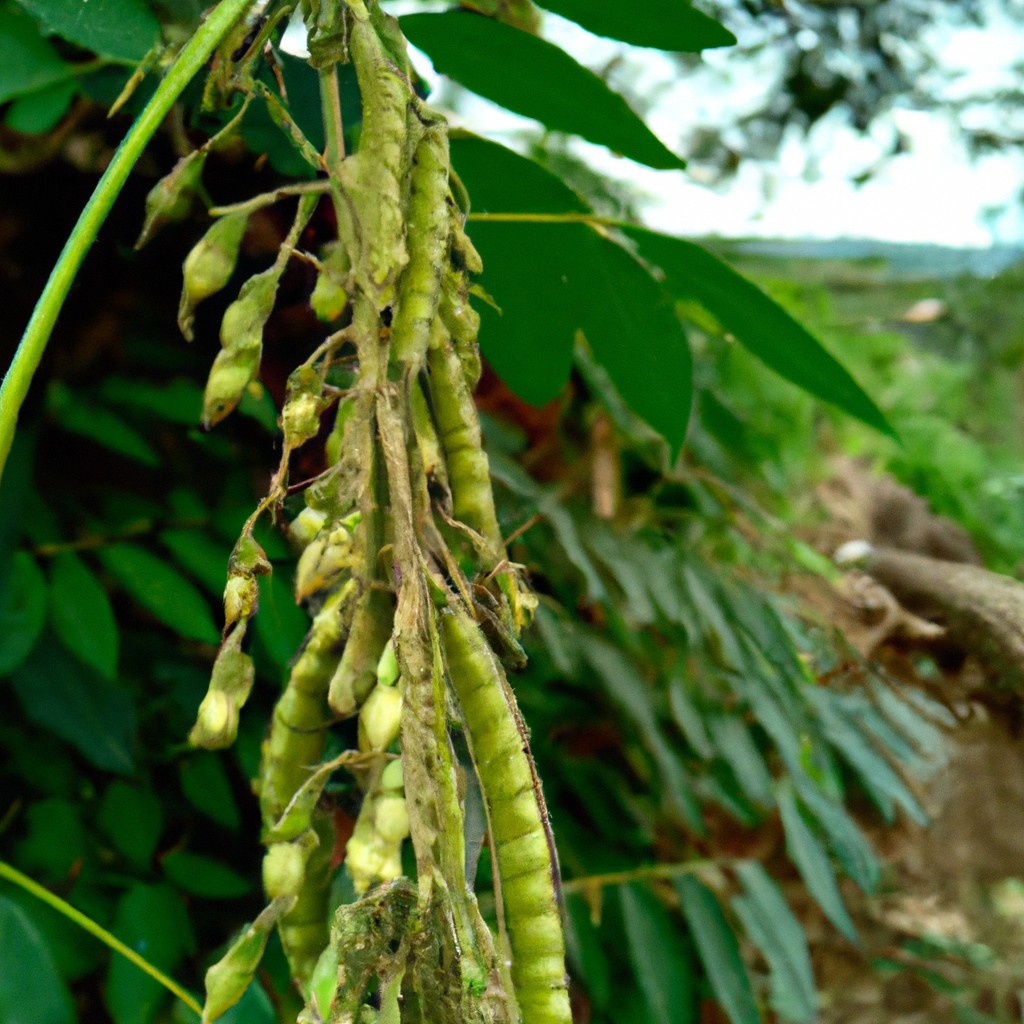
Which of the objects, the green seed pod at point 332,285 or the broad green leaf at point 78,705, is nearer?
the green seed pod at point 332,285

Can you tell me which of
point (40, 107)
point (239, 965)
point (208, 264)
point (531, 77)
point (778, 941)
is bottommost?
point (778, 941)

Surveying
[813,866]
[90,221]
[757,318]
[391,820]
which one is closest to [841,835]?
[813,866]

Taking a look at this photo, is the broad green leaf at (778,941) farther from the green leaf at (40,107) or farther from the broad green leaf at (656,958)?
the green leaf at (40,107)

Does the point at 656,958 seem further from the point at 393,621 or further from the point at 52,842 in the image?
the point at 393,621

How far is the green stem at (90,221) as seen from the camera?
27 centimetres

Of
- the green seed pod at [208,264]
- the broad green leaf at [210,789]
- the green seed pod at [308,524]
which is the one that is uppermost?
the green seed pod at [208,264]

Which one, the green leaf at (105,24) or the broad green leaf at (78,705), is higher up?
the green leaf at (105,24)

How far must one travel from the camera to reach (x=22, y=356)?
10.6 inches

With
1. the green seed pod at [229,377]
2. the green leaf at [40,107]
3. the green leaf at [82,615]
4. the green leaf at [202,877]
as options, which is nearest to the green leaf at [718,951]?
the green leaf at [202,877]

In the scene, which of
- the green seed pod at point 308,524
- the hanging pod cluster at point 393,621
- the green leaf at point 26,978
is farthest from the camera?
the green leaf at point 26,978

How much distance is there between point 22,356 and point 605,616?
65 cm

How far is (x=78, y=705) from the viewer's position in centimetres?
60

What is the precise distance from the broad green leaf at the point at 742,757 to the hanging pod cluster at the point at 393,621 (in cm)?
50

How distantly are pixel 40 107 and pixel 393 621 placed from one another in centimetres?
43
